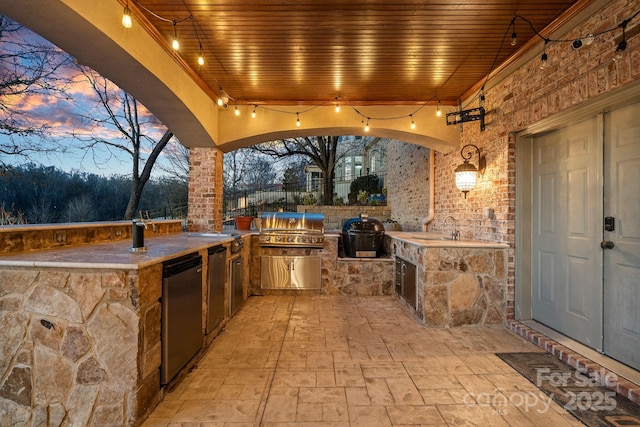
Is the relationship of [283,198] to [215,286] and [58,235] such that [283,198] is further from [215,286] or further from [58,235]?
[58,235]

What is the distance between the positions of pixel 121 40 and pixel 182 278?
2.07 meters

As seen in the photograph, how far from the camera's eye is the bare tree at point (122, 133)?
805 centimetres

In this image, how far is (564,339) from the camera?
2.90 metres

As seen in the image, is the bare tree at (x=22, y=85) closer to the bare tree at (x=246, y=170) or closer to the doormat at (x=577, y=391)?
the bare tree at (x=246, y=170)

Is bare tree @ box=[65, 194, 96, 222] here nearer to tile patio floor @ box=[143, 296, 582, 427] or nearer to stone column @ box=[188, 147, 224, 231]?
stone column @ box=[188, 147, 224, 231]

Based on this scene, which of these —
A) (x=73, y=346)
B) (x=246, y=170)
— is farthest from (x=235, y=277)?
(x=246, y=170)

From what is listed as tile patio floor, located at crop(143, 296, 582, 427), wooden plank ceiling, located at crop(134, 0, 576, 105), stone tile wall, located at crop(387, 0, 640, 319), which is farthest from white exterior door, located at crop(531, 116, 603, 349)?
wooden plank ceiling, located at crop(134, 0, 576, 105)

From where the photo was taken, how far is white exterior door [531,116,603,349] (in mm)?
2660

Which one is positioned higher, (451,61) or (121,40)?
(451,61)

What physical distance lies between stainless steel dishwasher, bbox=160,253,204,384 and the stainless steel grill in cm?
223

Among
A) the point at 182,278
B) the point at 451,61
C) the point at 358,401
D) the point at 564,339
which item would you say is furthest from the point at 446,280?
the point at 182,278

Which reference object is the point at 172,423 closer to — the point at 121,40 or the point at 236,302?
the point at 236,302

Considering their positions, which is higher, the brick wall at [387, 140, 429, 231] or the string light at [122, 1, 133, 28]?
the string light at [122, 1, 133, 28]

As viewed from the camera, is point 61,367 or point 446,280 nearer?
point 61,367
